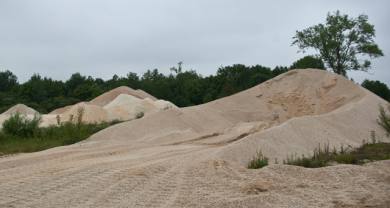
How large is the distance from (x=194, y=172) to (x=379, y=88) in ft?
116

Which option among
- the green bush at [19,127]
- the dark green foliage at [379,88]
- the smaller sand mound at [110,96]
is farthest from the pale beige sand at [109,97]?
the green bush at [19,127]

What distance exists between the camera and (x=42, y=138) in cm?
1834

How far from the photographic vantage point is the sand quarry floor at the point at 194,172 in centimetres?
738

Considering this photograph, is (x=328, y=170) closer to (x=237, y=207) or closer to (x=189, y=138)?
(x=237, y=207)

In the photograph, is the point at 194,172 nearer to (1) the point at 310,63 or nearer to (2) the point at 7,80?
(1) the point at 310,63

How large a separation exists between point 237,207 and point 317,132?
900 cm

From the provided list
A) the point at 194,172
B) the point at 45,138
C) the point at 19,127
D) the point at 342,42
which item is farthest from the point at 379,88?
the point at 194,172

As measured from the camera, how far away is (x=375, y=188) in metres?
7.88

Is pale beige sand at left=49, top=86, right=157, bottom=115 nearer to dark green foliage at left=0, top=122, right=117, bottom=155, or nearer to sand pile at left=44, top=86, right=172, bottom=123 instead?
sand pile at left=44, top=86, right=172, bottom=123

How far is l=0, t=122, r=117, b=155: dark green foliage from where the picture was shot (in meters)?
16.0

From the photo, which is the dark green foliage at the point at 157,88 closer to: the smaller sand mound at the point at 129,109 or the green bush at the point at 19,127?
the smaller sand mound at the point at 129,109

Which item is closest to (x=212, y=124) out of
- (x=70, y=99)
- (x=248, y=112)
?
(x=248, y=112)

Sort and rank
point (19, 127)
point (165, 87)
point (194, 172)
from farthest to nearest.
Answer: point (165, 87)
point (19, 127)
point (194, 172)

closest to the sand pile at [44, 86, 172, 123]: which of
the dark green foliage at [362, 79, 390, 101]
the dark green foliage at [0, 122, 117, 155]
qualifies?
the dark green foliage at [0, 122, 117, 155]
